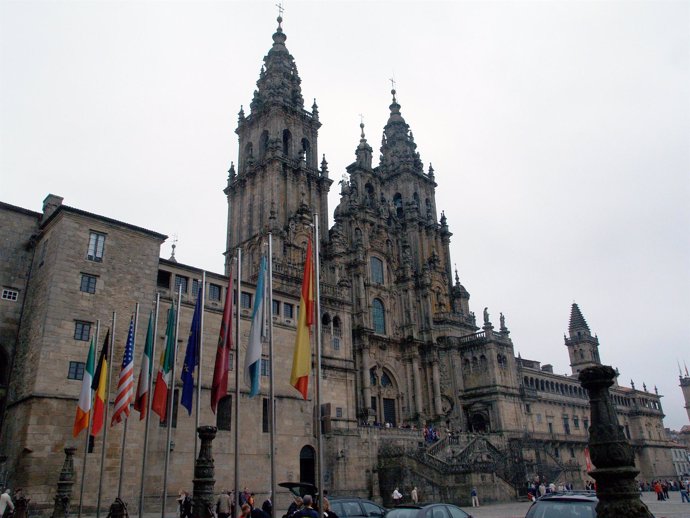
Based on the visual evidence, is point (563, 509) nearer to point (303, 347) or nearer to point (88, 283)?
point (303, 347)

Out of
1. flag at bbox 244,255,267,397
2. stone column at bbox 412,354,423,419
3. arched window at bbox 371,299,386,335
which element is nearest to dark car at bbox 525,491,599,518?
flag at bbox 244,255,267,397

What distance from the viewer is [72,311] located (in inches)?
1134

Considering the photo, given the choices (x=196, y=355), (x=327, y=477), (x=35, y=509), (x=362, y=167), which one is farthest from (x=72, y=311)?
(x=362, y=167)

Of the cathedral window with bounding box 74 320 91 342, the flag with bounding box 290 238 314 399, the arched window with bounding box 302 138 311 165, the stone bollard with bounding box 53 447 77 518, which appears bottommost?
the stone bollard with bounding box 53 447 77 518

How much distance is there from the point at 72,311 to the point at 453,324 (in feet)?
142

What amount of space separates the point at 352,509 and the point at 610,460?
11249mm

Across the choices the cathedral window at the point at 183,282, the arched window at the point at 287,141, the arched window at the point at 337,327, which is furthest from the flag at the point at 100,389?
the arched window at the point at 287,141

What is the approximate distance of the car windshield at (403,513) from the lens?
49.2ft

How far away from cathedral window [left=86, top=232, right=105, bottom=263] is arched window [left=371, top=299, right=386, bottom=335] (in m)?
30.7

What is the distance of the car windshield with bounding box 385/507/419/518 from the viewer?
49.2 feet

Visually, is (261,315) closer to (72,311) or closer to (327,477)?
(72,311)

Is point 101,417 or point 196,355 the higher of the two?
point 196,355

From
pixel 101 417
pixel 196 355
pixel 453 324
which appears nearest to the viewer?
pixel 196 355

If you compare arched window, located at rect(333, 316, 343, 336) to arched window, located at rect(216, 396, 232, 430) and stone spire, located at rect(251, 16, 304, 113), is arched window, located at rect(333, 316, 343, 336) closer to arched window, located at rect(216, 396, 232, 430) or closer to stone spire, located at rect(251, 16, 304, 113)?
arched window, located at rect(216, 396, 232, 430)
